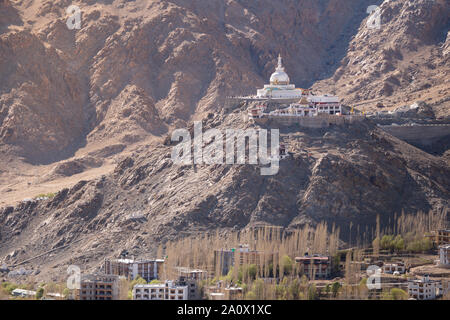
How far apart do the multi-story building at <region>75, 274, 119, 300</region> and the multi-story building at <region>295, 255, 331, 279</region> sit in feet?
45.8

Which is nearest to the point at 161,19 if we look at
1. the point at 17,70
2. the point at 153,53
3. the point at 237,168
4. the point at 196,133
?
the point at 153,53

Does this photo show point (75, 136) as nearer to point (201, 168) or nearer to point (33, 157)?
point (33, 157)

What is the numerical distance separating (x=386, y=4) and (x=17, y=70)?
48.2 meters

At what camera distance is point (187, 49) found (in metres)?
167

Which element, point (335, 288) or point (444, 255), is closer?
point (335, 288)

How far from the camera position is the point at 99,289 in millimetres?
95875

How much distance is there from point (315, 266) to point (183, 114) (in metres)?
60.5

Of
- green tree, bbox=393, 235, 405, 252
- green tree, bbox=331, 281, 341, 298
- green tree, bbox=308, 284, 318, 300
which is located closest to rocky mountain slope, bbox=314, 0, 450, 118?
green tree, bbox=393, 235, 405, 252

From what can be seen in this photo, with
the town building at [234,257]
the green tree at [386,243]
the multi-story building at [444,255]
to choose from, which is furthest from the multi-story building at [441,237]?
the town building at [234,257]

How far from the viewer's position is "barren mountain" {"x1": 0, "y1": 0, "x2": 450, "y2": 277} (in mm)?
111312

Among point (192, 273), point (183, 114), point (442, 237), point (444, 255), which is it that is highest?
point (183, 114)

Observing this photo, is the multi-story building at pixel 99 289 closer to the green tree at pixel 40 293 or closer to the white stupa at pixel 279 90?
the green tree at pixel 40 293

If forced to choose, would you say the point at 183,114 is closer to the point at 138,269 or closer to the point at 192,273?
the point at 138,269

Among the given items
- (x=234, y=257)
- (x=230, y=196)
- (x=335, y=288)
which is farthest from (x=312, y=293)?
(x=230, y=196)
